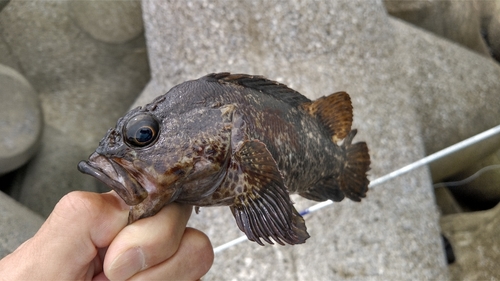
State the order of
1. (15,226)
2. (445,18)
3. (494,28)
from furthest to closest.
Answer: (445,18) → (494,28) → (15,226)

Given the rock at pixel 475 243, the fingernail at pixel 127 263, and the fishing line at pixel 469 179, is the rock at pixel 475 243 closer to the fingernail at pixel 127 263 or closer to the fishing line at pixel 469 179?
the fishing line at pixel 469 179

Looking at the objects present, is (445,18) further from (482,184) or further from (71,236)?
(71,236)

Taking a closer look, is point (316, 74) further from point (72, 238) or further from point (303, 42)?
point (72, 238)

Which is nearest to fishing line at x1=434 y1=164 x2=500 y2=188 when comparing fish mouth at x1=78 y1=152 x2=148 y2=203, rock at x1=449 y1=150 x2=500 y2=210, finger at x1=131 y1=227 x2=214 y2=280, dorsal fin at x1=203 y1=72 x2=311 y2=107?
rock at x1=449 y1=150 x2=500 y2=210

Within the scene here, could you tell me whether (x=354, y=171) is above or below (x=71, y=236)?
below

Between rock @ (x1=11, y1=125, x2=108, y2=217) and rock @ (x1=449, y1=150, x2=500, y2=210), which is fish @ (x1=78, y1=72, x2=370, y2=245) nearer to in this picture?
rock @ (x1=11, y1=125, x2=108, y2=217)

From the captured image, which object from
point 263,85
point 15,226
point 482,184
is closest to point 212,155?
point 263,85

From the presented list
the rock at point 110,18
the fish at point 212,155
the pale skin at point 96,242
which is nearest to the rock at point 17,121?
the rock at point 110,18
